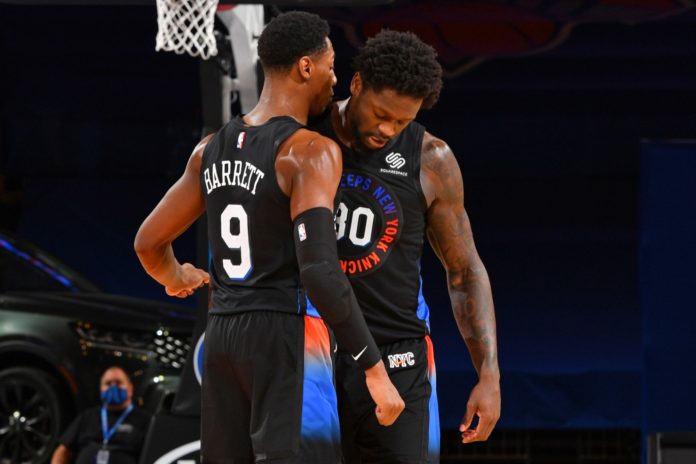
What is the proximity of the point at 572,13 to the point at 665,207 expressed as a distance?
7.00 feet

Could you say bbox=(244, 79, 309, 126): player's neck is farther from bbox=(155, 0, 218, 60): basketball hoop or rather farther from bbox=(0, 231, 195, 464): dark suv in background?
bbox=(0, 231, 195, 464): dark suv in background

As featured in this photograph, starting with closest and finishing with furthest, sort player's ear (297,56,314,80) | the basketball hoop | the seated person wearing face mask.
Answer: player's ear (297,56,314,80) → the basketball hoop → the seated person wearing face mask

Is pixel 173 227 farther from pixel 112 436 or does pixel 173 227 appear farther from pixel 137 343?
pixel 137 343

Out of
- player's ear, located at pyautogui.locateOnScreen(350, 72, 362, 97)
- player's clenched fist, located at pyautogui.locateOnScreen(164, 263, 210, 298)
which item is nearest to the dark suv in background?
player's clenched fist, located at pyautogui.locateOnScreen(164, 263, 210, 298)

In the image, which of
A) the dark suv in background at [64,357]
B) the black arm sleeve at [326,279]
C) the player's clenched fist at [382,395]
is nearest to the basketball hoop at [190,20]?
the black arm sleeve at [326,279]

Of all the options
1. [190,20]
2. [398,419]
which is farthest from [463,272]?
[190,20]

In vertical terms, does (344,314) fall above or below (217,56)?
below

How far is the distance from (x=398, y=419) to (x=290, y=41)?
1343 millimetres

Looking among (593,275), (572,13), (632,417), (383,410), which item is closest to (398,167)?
(383,410)

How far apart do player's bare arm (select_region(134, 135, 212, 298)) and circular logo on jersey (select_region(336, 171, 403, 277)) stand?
501 millimetres

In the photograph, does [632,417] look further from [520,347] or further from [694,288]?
[694,288]

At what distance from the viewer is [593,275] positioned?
12.2 m

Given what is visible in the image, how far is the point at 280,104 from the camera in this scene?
168 inches

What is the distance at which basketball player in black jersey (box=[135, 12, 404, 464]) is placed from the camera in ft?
13.0
